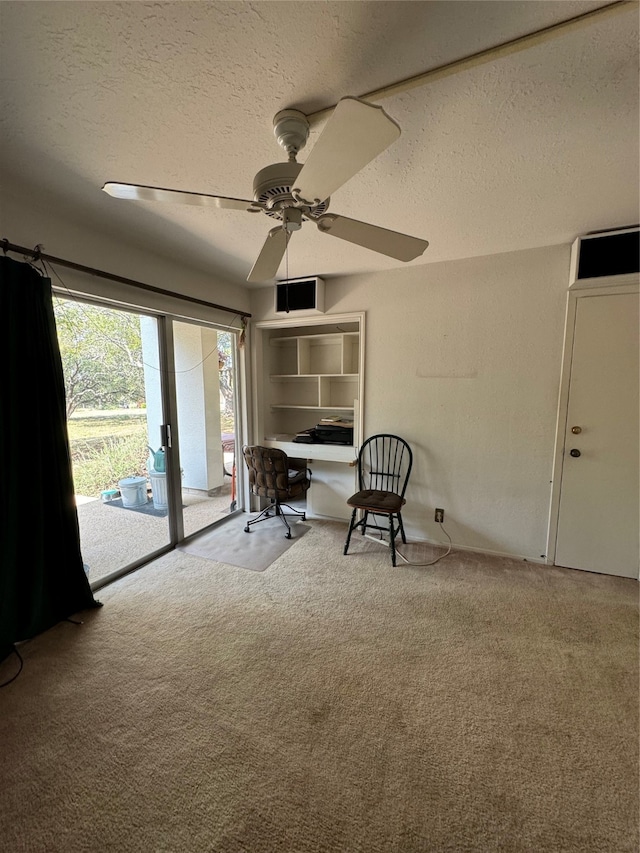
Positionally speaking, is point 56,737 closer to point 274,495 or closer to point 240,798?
point 240,798

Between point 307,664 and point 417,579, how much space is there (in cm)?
111

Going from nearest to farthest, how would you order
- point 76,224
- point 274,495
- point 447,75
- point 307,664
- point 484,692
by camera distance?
point 447,75 < point 484,692 < point 307,664 < point 76,224 < point 274,495

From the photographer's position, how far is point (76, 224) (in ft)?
6.89

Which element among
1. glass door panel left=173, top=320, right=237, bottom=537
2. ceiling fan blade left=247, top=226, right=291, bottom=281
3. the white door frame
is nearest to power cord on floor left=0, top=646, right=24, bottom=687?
glass door panel left=173, top=320, right=237, bottom=537

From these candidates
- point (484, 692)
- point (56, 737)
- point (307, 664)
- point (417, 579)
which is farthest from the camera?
point (417, 579)

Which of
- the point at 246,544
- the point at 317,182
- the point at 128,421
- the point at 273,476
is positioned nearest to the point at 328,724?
the point at 246,544

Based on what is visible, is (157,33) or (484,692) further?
(484,692)

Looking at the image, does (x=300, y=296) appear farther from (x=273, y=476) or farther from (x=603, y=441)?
(x=603, y=441)

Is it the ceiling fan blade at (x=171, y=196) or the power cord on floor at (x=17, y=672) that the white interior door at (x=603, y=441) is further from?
the power cord on floor at (x=17, y=672)

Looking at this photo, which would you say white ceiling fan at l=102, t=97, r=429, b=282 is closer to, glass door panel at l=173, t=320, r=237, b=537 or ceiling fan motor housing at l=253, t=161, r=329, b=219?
ceiling fan motor housing at l=253, t=161, r=329, b=219

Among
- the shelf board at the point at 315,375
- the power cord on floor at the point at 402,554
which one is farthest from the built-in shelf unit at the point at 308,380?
the power cord on floor at the point at 402,554

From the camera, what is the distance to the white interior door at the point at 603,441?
2377mm

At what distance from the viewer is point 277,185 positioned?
1174mm

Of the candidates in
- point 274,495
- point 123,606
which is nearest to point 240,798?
point 123,606
